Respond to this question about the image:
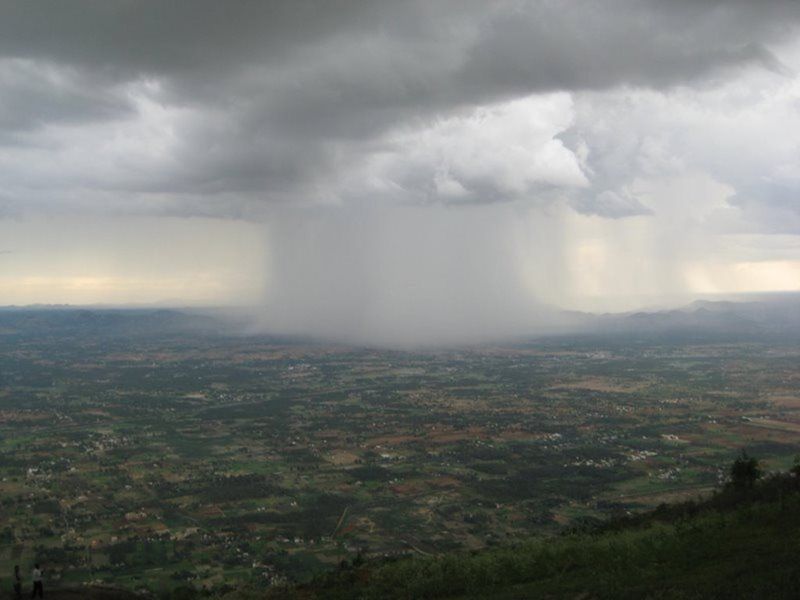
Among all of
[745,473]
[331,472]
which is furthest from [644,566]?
[331,472]

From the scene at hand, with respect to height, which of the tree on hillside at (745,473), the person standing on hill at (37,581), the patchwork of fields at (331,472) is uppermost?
the tree on hillside at (745,473)

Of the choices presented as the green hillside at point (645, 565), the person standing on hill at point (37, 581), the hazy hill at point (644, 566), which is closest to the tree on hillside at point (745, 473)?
the green hillside at point (645, 565)

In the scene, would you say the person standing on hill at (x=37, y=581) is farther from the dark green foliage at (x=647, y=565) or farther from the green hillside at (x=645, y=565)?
the dark green foliage at (x=647, y=565)

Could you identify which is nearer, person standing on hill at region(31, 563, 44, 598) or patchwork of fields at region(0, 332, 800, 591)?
person standing on hill at region(31, 563, 44, 598)

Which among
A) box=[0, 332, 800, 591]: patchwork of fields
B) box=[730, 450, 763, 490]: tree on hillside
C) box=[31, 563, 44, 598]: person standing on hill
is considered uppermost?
box=[730, 450, 763, 490]: tree on hillside

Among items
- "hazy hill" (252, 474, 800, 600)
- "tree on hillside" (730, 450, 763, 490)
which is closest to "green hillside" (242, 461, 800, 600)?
"hazy hill" (252, 474, 800, 600)

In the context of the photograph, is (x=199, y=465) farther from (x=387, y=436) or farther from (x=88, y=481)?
(x=387, y=436)

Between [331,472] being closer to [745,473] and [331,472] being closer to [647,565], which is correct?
[745,473]

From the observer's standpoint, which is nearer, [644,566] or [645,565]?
[644,566]

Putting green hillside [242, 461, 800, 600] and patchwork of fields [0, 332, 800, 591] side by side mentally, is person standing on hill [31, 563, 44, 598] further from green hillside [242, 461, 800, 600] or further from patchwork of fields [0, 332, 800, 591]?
patchwork of fields [0, 332, 800, 591]
